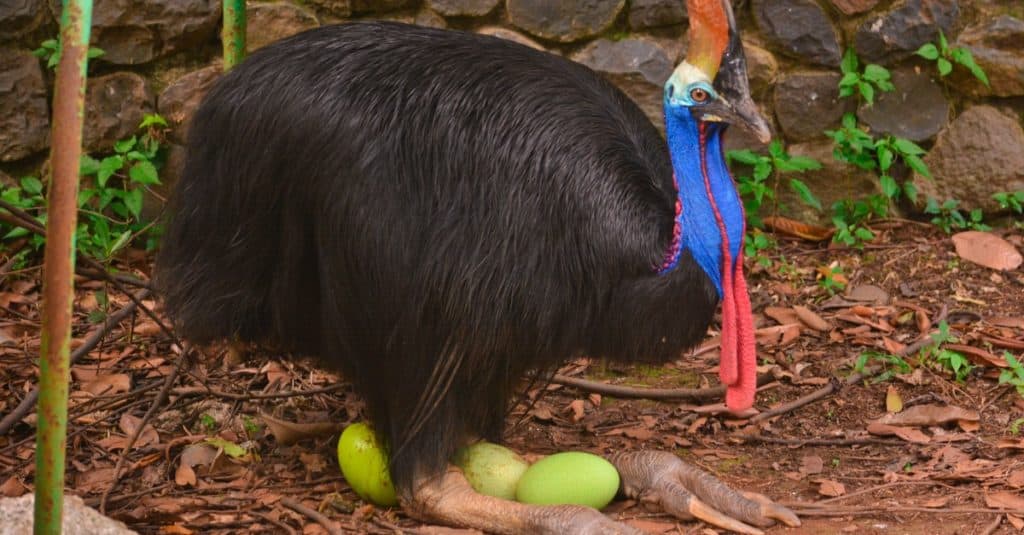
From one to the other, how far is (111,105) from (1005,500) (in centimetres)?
271

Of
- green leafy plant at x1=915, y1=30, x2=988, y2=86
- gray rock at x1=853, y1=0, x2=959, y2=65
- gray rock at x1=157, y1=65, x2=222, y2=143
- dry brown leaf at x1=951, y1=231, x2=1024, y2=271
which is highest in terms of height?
gray rock at x1=853, y1=0, x2=959, y2=65

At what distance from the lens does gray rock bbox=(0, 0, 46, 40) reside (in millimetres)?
3826

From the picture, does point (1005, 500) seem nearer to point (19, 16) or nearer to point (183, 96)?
point (183, 96)

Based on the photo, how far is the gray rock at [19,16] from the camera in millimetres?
3826

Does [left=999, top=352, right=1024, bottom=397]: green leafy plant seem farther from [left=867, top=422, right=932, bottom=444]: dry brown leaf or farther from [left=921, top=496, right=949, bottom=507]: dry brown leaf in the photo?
[left=921, top=496, right=949, bottom=507]: dry brown leaf

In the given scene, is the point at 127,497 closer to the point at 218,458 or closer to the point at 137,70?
the point at 218,458

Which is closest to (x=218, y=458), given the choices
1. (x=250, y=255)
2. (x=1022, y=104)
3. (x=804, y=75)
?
(x=250, y=255)

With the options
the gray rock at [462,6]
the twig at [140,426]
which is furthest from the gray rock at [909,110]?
the twig at [140,426]

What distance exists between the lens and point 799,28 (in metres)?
4.17

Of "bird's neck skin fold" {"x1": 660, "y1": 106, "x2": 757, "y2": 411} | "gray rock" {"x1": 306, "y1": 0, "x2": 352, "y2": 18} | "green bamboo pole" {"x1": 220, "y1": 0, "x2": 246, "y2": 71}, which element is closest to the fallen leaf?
"bird's neck skin fold" {"x1": 660, "y1": 106, "x2": 757, "y2": 411}

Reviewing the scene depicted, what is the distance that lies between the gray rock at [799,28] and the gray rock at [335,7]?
1257mm

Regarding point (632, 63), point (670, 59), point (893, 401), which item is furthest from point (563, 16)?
point (893, 401)

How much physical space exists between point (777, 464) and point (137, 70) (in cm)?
224

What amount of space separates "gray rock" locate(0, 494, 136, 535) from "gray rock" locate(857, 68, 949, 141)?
9.05 feet
